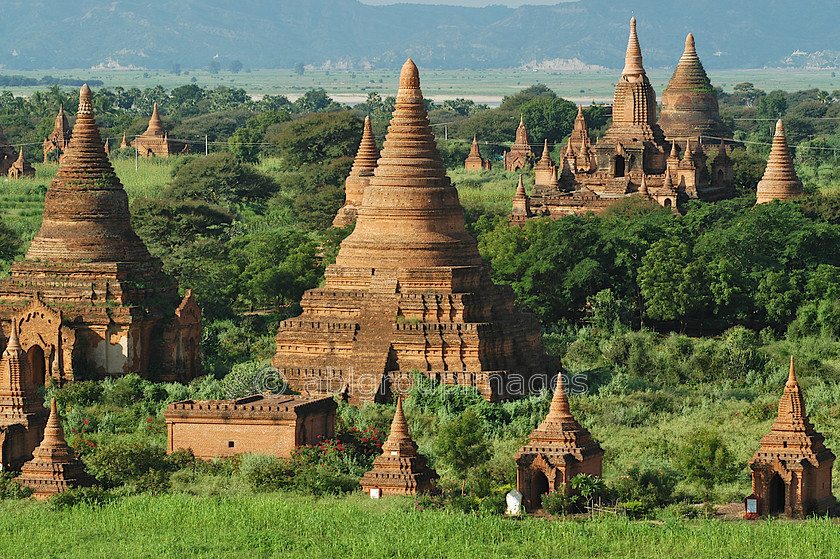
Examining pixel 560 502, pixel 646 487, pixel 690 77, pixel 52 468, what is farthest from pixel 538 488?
pixel 690 77

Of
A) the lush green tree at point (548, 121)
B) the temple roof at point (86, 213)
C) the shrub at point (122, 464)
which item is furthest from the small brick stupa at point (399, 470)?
the lush green tree at point (548, 121)

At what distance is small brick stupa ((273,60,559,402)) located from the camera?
153 ft

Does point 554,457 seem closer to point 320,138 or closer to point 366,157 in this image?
point 366,157

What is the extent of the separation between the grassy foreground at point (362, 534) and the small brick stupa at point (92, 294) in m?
10.8

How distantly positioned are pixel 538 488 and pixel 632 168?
4349cm

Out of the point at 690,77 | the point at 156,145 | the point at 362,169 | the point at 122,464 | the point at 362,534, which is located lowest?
the point at 362,534

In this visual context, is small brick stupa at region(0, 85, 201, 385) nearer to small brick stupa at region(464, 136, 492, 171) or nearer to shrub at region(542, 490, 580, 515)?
shrub at region(542, 490, 580, 515)

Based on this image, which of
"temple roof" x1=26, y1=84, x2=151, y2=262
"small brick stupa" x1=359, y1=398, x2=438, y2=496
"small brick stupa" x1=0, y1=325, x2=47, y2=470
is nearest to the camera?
"small brick stupa" x1=359, y1=398, x2=438, y2=496

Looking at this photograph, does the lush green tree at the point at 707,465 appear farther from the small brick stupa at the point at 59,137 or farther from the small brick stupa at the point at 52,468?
the small brick stupa at the point at 59,137

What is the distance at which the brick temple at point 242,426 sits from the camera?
41250mm

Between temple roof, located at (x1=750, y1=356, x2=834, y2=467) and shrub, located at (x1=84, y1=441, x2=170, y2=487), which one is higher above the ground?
temple roof, located at (x1=750, y1=356, x2=834, y2=467)

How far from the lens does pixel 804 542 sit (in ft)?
113

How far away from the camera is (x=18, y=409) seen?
138 feet

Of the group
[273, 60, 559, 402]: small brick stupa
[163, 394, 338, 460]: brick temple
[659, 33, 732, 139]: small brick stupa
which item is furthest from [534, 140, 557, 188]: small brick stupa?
[163, 394, 338, 460]: brick temple
